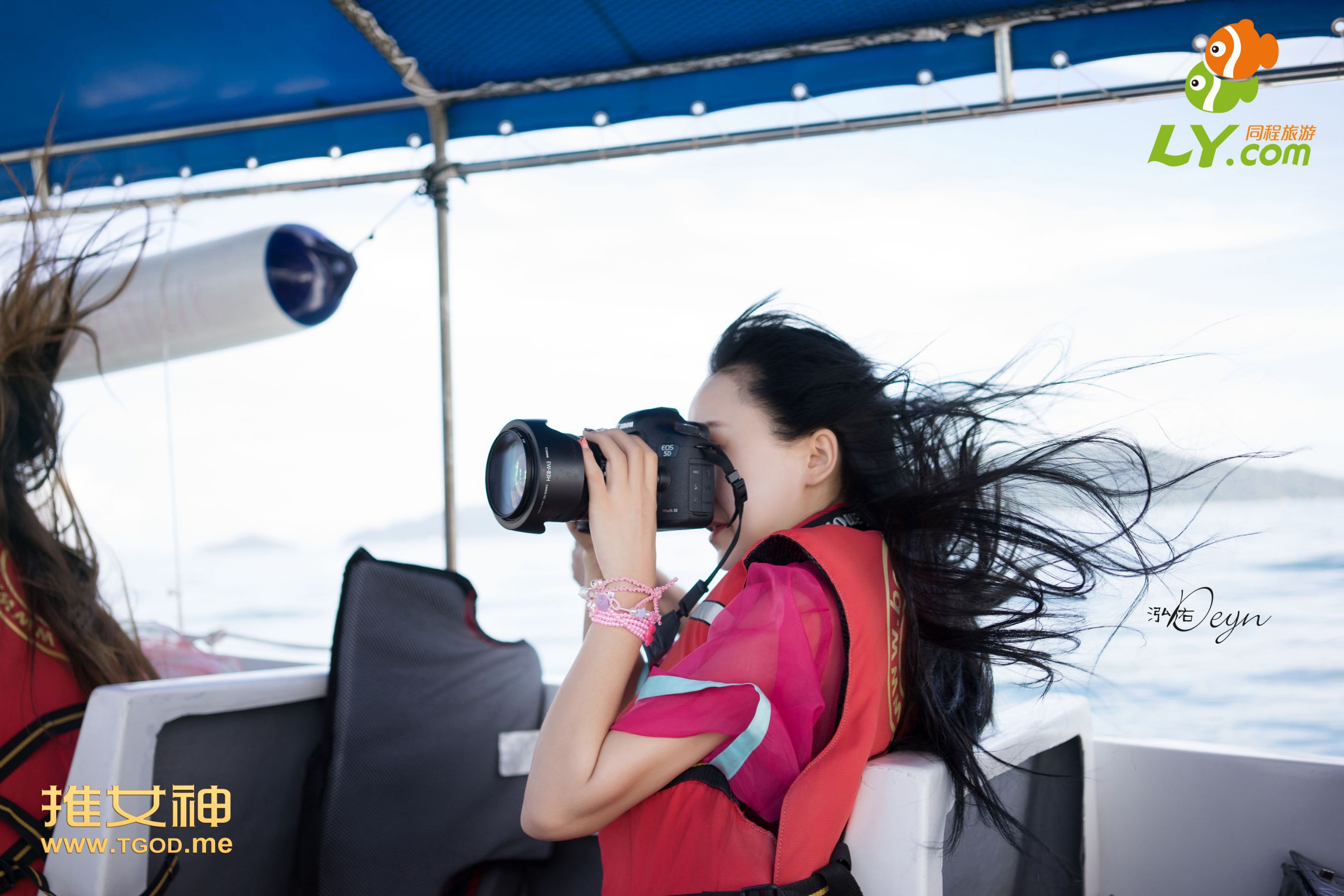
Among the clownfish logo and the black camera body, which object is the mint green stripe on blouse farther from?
the clownfish logo

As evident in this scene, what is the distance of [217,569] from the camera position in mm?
12984

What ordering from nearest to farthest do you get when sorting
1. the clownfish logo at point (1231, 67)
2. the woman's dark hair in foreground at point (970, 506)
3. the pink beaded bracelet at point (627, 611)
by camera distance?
the pink beaded bracelet at point (627, 611) → the woman's dark hair in foreground at point (970, 506) → the clownfish logo at point (1231, 67)

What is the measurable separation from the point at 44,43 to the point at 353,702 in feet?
5.00

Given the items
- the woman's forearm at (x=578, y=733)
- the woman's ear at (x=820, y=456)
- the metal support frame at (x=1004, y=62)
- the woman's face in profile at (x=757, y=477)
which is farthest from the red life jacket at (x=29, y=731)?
the metal support frame at (x=1004, y=62)

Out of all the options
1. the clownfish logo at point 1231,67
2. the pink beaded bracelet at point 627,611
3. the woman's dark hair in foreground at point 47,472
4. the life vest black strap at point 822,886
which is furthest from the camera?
the clownfish logo at point 1231,67

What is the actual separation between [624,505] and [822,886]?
406mm

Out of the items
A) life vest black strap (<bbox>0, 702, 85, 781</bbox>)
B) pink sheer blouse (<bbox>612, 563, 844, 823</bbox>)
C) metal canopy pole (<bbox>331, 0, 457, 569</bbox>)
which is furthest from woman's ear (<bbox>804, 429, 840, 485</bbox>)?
metal canopy pole (<bbox>331, 0, 457, 569</bbox>)

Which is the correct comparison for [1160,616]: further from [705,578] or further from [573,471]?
[573,471]

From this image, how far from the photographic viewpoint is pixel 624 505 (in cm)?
93

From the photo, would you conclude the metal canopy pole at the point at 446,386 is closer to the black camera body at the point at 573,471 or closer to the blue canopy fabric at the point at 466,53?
the blue canopy fabric at the point at 466,53

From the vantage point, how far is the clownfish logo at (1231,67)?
4.53ft

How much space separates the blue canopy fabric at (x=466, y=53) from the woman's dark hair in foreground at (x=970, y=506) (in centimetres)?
78


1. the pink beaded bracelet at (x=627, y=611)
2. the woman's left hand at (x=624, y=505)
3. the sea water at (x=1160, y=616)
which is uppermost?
the woman's left hand at (x=624, y=505)

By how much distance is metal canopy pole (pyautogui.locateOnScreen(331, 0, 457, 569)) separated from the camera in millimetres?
1627
